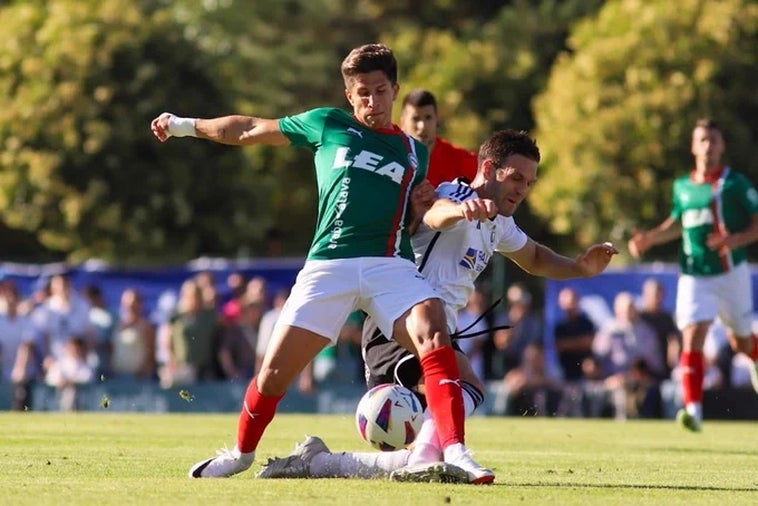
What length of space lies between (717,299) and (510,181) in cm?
712

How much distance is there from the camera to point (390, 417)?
32.6ft

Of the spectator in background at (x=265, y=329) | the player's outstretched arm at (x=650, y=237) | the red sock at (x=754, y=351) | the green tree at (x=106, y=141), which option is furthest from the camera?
the green tree at (x=106, y=141)

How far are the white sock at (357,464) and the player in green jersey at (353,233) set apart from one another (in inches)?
16.9

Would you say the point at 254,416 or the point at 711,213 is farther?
the point at 711,213

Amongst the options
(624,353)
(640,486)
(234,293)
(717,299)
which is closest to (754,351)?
(717,299)

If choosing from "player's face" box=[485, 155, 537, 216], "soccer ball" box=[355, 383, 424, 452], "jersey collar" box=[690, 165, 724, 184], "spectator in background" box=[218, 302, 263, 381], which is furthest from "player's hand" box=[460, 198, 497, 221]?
"spectator in background" box=[218, 302, 263, 381]

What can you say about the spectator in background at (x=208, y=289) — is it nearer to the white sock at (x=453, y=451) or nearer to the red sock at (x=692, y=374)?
the red sock at (x=692, y=374)

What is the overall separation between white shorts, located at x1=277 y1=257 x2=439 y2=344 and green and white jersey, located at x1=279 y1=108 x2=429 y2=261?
7 cm

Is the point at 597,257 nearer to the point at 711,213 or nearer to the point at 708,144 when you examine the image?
the point at 708,144

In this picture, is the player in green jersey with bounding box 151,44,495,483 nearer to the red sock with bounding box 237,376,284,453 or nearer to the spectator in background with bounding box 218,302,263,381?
the red sock with bounding box 237,376,284,453

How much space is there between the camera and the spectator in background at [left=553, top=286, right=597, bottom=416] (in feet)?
72.8

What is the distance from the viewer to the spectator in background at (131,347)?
2247 cm

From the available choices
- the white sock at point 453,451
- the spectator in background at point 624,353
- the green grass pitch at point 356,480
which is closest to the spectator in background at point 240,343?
the green grass pitch at point 356,480

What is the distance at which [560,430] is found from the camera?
17078 mm
